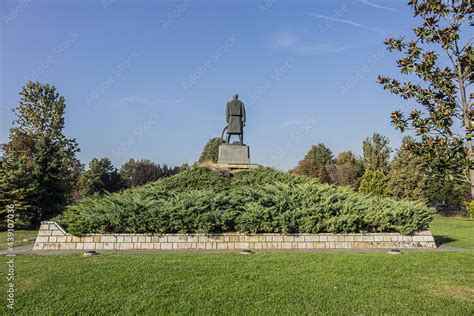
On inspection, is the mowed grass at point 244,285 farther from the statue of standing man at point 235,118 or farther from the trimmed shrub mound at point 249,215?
the statue of standing man at point 235,118

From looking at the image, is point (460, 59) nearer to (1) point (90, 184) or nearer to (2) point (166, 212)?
(2) point (166, 212)

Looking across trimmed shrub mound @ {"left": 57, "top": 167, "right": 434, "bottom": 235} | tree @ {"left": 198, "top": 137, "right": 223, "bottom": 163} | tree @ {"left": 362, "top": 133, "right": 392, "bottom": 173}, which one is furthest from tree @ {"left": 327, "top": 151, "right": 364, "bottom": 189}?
trimmed shrub mound @ {"left": 57, "top": 167, "right": 434, "bottom": 235}

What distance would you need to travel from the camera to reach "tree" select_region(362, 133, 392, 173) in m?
41.1

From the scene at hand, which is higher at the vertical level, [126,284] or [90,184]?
[90,184]

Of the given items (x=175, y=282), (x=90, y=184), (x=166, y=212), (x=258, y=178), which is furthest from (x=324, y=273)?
(x=90, y=184)

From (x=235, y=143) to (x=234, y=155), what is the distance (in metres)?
0.70

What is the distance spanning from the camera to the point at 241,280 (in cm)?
505

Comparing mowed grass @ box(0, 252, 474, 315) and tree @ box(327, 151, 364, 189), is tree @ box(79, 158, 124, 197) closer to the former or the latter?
tree @ box(327, 151, 364, 189)

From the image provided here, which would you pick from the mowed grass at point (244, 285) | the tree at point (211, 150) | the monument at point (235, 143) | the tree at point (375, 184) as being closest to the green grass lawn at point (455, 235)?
the mowed grass at point (244, 285)

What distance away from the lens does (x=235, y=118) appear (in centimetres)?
1659

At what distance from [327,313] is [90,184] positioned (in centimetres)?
4053

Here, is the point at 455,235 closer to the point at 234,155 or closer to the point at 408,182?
the point at 234,155

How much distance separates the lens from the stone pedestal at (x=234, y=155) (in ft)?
51.8

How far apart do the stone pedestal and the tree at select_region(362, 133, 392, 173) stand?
97.3 ft
